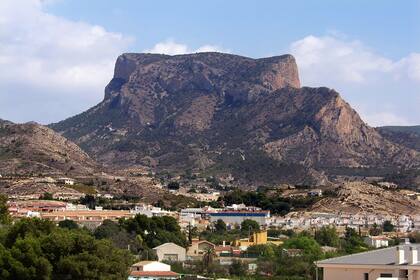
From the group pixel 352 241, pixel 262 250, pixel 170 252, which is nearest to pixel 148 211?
pixel 352 241

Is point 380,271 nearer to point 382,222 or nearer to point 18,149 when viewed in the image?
point 382,222

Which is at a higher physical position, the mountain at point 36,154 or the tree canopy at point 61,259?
the mountain at point 36,154

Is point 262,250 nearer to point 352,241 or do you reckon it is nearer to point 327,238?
point 327,238

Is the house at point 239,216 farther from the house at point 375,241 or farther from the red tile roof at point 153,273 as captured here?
the red tile roof at point 153,273

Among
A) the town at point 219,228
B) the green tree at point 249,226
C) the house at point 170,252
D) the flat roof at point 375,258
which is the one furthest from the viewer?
the green tree at point 249,226

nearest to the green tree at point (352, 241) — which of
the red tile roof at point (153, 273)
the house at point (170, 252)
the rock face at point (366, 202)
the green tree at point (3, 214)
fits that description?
the house at point (170, 252)

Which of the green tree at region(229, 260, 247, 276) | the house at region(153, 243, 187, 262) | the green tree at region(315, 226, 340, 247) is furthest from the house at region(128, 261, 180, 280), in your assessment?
the green tree at region(315, 226, 340, 247)
